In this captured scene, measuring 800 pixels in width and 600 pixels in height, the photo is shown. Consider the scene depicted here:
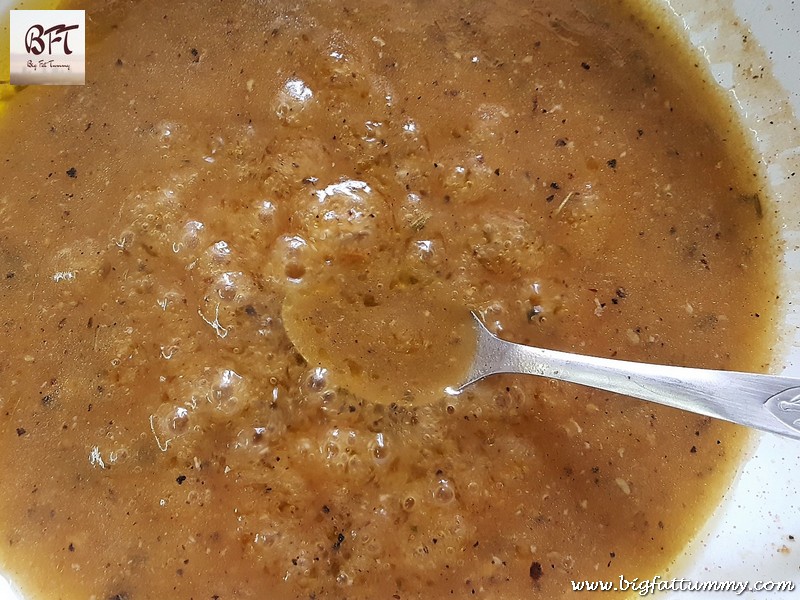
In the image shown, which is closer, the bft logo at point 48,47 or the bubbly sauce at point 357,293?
the bubbly sauce at point 357,293

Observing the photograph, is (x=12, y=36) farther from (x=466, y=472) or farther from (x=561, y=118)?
(x=466, y=472)

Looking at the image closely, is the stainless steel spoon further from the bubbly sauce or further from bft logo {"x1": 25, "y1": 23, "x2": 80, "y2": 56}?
bft logo {"x1": 25, "y1": 23, "x2": 80, "y2": 56}

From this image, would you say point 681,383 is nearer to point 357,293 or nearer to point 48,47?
point 357,293

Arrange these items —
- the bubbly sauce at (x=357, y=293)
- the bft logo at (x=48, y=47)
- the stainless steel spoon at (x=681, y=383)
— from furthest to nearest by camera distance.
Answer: the bft logo at (x=48, y=47), the bubbly sauce at (x=357, y=293), the stainless steel spoon at (x=681, y=383)

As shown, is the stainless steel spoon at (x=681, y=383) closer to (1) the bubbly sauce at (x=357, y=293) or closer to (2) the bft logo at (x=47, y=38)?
(1) the bubbly sauce at (x=357, y=293)

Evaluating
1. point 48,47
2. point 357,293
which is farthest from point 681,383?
point 48,47

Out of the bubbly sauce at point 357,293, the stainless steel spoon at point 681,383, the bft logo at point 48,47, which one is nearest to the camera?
the stainless steel spoon at point 681,383

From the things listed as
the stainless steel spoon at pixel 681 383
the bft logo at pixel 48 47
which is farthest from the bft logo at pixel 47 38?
the stainless steel spoon at pixel 681 383
